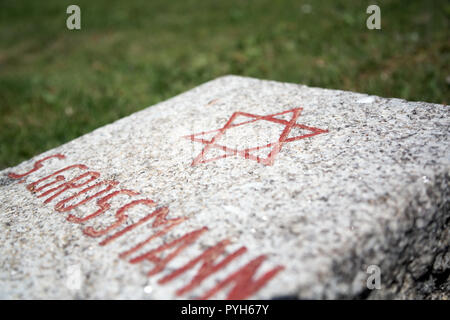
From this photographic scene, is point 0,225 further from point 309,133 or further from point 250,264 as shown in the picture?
point 309,133

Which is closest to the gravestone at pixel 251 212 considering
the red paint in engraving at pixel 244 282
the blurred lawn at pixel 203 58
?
the red paint in engraving at pixel 244 282

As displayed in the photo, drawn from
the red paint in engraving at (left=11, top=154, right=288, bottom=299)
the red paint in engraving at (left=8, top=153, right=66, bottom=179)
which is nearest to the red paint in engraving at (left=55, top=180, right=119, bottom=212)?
the red paint in engraving at (left=11, top=154, right=288, bottom=299)

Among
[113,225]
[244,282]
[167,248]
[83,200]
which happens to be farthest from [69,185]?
[244,282]

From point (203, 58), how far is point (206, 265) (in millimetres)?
3579

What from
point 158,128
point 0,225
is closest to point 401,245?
point 158,128

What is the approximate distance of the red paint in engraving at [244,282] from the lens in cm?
108

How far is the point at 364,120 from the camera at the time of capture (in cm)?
173

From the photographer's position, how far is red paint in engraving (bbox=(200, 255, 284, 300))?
3.54 feet

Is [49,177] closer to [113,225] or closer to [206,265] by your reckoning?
[113,225]

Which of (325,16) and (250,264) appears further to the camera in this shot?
(325,16)

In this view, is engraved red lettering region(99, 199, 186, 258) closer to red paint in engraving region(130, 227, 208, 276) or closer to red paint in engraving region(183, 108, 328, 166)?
red paint in engraving region(130, 227, 208, 276)

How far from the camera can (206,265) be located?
1.18m

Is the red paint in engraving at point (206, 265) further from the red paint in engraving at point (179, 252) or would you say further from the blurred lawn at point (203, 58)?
the blurred lawn at point (203, 58)

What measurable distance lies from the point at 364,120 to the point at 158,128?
1.09 m
